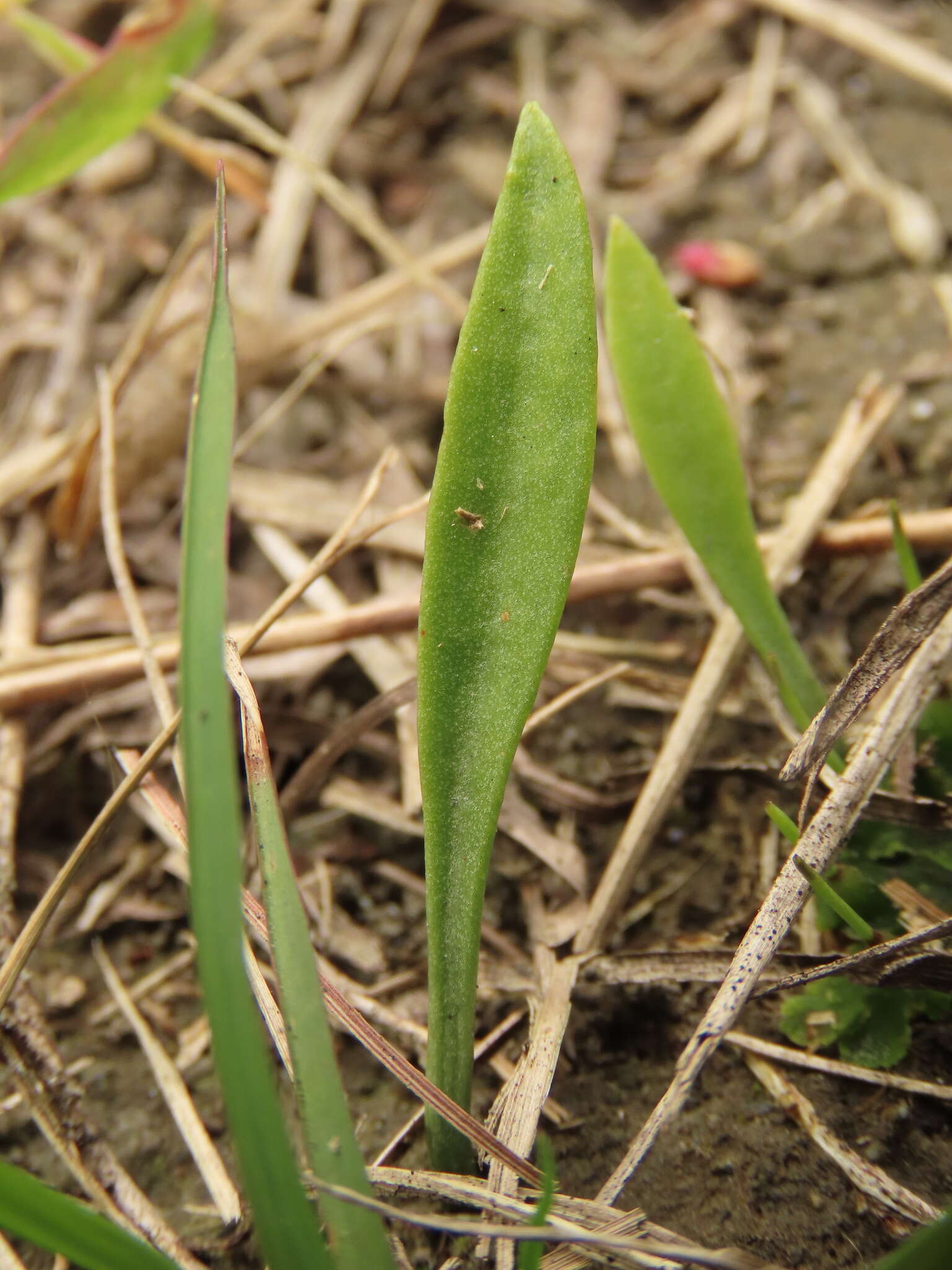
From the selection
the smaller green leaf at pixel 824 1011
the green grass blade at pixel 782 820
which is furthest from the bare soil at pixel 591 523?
the green grass blade at pixel 782 820

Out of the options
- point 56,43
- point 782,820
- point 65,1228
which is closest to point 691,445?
point 782,820

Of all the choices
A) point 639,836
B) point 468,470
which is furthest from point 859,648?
point 468,470

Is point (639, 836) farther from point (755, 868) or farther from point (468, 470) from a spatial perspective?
point (468, 470)

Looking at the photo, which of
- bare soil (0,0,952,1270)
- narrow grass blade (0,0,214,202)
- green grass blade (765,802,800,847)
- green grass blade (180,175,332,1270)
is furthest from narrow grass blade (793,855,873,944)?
narrow grass blade (0,0,214,202)

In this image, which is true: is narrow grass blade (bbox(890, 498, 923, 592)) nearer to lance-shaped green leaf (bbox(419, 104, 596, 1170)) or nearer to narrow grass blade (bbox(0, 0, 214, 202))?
lance-shaped green leaf (bbox(419, 104, 596, 1170))

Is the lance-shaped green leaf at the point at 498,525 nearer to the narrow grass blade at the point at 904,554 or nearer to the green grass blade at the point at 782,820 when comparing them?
the green grass blade at the point at 782,820

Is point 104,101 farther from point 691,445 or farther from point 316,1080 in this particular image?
point 316,1080
